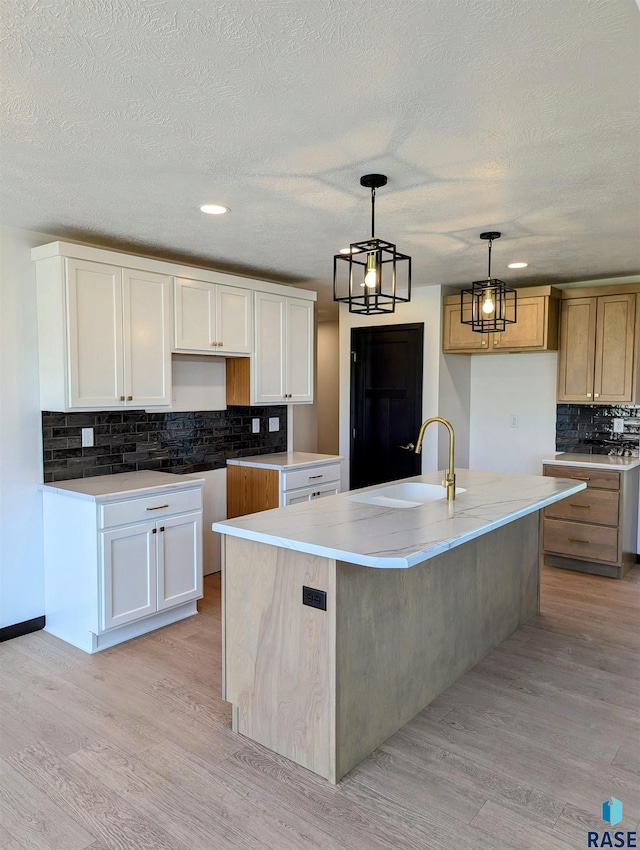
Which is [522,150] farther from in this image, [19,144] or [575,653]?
[575,653]

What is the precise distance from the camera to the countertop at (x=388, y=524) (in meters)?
1.94

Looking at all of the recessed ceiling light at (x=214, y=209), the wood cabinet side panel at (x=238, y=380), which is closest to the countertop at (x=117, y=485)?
the wood cabinet side panel at (x=238, y=380)

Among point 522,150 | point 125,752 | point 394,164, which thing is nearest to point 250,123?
point 394,164

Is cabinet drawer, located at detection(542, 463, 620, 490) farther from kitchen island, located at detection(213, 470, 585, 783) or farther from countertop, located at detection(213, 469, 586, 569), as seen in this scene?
kitchen island, located at detection(213, 470, 585, 783)

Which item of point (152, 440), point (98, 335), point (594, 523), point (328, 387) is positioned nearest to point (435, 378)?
point (594, 523)

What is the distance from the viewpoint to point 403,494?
3248 millimetres

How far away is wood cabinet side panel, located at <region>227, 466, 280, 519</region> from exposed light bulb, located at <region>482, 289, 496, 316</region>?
191 cm

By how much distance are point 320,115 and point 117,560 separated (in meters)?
2.44

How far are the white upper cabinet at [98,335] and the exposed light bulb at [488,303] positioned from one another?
1.98 meters

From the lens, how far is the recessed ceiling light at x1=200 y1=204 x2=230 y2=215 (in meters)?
2.81

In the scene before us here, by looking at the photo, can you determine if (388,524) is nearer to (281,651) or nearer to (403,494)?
(281,651)

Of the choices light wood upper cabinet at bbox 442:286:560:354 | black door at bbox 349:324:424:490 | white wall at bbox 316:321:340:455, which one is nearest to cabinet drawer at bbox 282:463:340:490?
black door at bbox 349:324:424:490

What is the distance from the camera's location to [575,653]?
3.12m

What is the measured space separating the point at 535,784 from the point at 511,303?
3.56 meters
